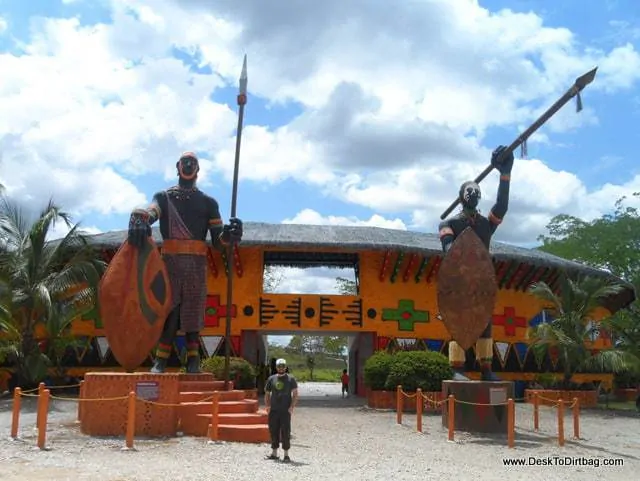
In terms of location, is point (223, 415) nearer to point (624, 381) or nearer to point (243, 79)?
point (243, 79)

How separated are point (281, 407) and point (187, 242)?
3.61m

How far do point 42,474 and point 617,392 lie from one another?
932 inches

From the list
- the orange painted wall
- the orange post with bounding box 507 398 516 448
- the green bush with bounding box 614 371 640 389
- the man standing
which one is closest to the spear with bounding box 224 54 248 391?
the man standing

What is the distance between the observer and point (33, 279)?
16.2 meters

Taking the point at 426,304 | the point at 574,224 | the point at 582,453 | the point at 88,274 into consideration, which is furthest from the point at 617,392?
the point at 88,274

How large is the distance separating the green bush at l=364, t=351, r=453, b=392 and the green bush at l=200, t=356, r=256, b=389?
304cm

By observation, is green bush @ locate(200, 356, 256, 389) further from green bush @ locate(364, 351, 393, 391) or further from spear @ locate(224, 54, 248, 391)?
spear @ locate(224, 54, 248, 391)

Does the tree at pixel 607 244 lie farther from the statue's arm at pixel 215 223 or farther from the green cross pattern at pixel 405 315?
the statue's arm at pixel 215 223

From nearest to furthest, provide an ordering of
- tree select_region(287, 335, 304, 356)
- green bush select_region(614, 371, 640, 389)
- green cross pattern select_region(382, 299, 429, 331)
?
green cross pattern select_region(382, 299, 429, 331) < green bush select_region(614, 371, 640, 389) < tree select_region(287, 335, 304, 356)

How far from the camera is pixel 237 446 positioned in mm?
8570

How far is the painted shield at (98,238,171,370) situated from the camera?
9.41 m

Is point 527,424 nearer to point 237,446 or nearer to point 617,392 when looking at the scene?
point 237,446

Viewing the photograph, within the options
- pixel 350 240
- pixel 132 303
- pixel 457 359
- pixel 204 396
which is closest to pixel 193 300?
pixel 132 303

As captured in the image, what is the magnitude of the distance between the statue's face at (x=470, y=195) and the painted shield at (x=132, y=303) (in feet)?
17.7
